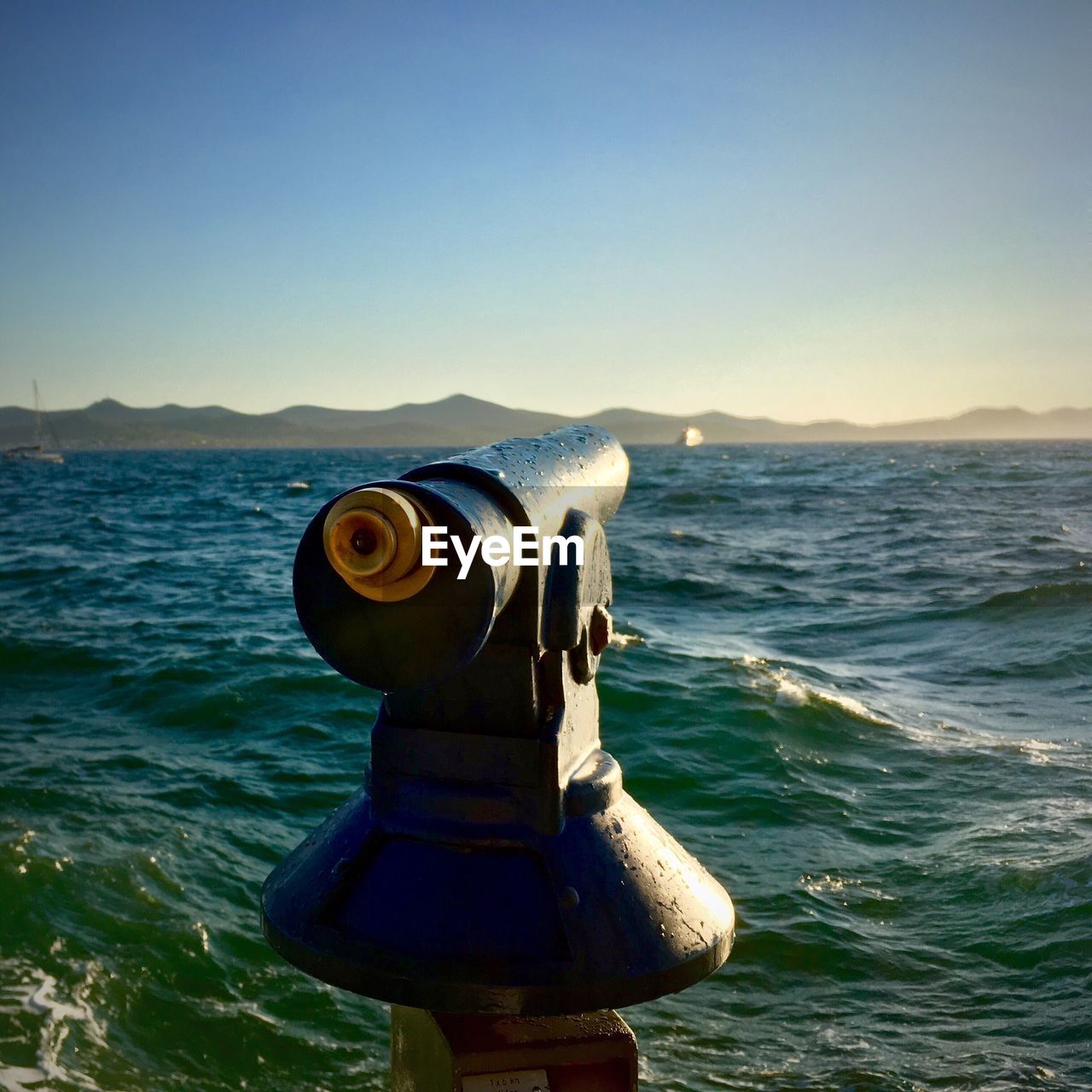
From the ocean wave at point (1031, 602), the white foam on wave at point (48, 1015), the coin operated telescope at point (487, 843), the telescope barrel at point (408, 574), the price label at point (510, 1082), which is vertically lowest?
the white foam on wave at point (48, 1015)

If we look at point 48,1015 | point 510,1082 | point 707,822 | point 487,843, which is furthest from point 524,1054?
point 707,822

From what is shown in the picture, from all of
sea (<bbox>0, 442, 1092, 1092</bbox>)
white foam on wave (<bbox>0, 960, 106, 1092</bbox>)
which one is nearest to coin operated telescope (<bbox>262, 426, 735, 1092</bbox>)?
sea (<bbox>0, 442, 1092, 1092</bbox>)

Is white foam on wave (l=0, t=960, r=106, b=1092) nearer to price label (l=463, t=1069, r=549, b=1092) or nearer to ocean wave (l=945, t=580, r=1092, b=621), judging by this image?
price label (l=463, t=1069, r=549, b=1092)

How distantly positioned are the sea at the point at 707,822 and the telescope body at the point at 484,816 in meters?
3.49

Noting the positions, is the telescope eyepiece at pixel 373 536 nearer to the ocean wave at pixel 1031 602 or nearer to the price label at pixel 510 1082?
the price label at pixel 510 1082

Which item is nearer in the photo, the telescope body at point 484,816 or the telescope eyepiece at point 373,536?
the telescope eyepiece at point 373,536

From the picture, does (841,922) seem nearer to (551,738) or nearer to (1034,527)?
(551,738)

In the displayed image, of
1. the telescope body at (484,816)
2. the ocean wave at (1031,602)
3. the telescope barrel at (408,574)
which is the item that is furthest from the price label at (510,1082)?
the ocean wave at (1031,602)

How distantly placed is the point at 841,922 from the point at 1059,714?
4492mm

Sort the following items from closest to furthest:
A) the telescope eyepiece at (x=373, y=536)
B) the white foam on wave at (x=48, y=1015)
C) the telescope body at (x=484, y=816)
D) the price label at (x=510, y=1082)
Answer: the telescope eyepiece at (x=373, y=536) < the telescope body at (x=484, y=816) < the price label at (x=510, y=1082) < the white foam on wave at (x=48, y=1015)

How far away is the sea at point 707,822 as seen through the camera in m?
4.75

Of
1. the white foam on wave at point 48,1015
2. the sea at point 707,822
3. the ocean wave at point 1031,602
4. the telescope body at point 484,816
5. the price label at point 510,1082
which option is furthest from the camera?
the ocean wave at point 1031,602

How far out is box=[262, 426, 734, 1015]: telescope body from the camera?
132 cm

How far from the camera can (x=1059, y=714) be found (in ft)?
29.6
